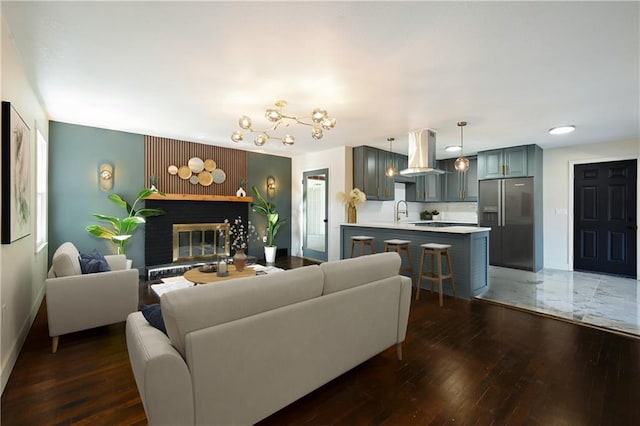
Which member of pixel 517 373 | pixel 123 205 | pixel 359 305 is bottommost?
pixel 517 373

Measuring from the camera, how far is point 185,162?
568 centimetres

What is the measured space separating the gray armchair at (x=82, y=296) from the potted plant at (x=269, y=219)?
358cm

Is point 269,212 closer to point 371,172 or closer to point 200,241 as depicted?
point 200,241

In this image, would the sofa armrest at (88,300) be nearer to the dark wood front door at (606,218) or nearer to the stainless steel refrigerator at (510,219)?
the stainless steel refrigerator at (510,219)

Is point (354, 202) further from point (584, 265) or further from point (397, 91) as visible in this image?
point (584, 265)

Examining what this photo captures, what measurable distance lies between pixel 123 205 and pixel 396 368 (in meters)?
4.67

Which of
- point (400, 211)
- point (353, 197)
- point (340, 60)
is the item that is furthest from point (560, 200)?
point (340, 60)

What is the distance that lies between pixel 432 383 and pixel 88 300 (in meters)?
2.88

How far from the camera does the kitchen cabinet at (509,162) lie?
5566mm

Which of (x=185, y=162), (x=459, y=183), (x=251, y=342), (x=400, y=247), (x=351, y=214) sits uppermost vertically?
(x=185, y=162)

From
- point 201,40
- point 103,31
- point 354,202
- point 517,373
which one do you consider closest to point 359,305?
point 517,373

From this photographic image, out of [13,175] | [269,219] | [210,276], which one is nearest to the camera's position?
[13,175]

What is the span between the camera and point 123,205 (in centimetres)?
478

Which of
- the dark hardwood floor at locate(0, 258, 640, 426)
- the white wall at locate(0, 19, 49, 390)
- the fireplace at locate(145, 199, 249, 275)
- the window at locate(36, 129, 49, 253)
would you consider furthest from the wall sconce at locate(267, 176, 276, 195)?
→ the dark hardwood floor at locate(0, 258, 640, 426)
